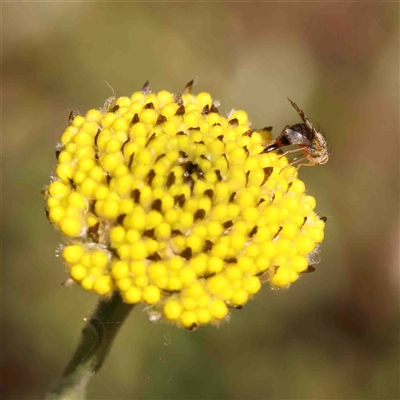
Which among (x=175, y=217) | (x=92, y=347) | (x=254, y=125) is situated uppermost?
(x=254, y=125)

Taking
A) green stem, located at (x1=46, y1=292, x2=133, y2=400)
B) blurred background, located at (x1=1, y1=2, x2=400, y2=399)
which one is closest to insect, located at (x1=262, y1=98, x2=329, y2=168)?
green stem, located at (x1=46, y1=292, x2=133, y2=400)

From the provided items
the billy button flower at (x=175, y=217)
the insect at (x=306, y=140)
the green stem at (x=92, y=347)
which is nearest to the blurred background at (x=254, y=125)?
the green stem at (x=92, y=347)

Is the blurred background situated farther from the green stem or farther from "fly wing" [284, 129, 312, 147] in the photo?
"fly wing" [284, 129, 312, 147]

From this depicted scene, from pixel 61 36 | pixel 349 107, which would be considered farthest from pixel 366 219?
pixel 61 36

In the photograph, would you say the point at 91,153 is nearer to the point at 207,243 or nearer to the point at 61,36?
the point at 207,243

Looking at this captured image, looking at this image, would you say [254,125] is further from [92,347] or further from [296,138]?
[92,347]

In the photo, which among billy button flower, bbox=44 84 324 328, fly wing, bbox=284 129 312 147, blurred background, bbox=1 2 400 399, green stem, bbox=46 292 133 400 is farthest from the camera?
blurred background, bbox=1 2 400 399

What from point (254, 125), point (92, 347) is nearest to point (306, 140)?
point (92, 347)
